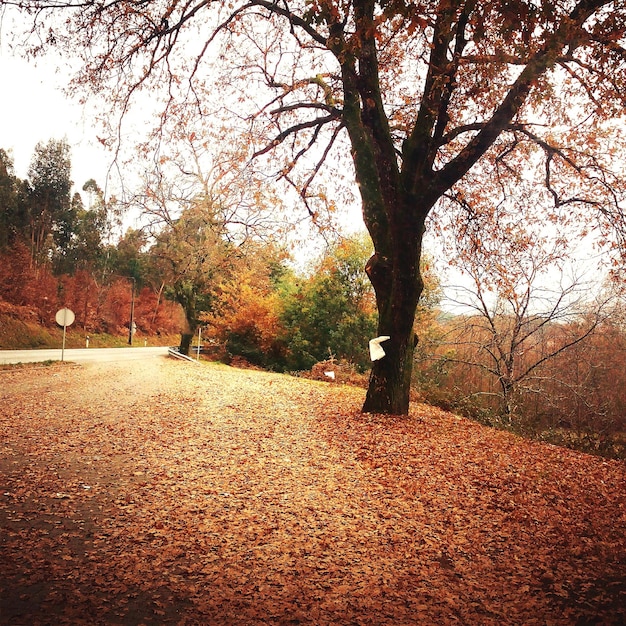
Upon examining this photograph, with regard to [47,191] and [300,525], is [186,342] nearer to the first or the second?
[300,525]

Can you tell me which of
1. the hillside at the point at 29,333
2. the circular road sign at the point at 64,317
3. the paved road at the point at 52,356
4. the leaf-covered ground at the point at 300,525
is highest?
the circular road sign at the point at 64,317

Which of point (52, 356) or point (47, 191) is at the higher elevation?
point (47, 191)

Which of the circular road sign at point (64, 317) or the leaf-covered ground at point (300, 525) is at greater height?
the circular road sign at point (64, 317)

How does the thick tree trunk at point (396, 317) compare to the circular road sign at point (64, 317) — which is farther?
the circular road sign at point (64, 317)

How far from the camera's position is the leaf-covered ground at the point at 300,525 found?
3.00 m

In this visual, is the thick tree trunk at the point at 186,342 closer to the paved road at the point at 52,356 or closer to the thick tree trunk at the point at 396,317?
the paved road at the point at 52,356

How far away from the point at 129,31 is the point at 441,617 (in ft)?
30.5

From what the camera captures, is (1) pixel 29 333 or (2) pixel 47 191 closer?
(1) pixel 29 333

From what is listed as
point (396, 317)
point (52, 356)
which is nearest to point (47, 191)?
point (52, 356)

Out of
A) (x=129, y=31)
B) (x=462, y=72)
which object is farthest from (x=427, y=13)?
(x=129, y=31)

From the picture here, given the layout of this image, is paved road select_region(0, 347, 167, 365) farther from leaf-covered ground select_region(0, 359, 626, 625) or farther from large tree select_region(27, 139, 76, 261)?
large tree select_region(27, 139, 76, 261)

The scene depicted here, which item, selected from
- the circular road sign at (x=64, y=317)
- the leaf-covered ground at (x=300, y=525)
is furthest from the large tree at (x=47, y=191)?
the leaf-covered ground at (x=300, y=525)

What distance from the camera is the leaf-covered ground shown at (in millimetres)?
3002

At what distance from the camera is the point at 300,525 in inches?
165
